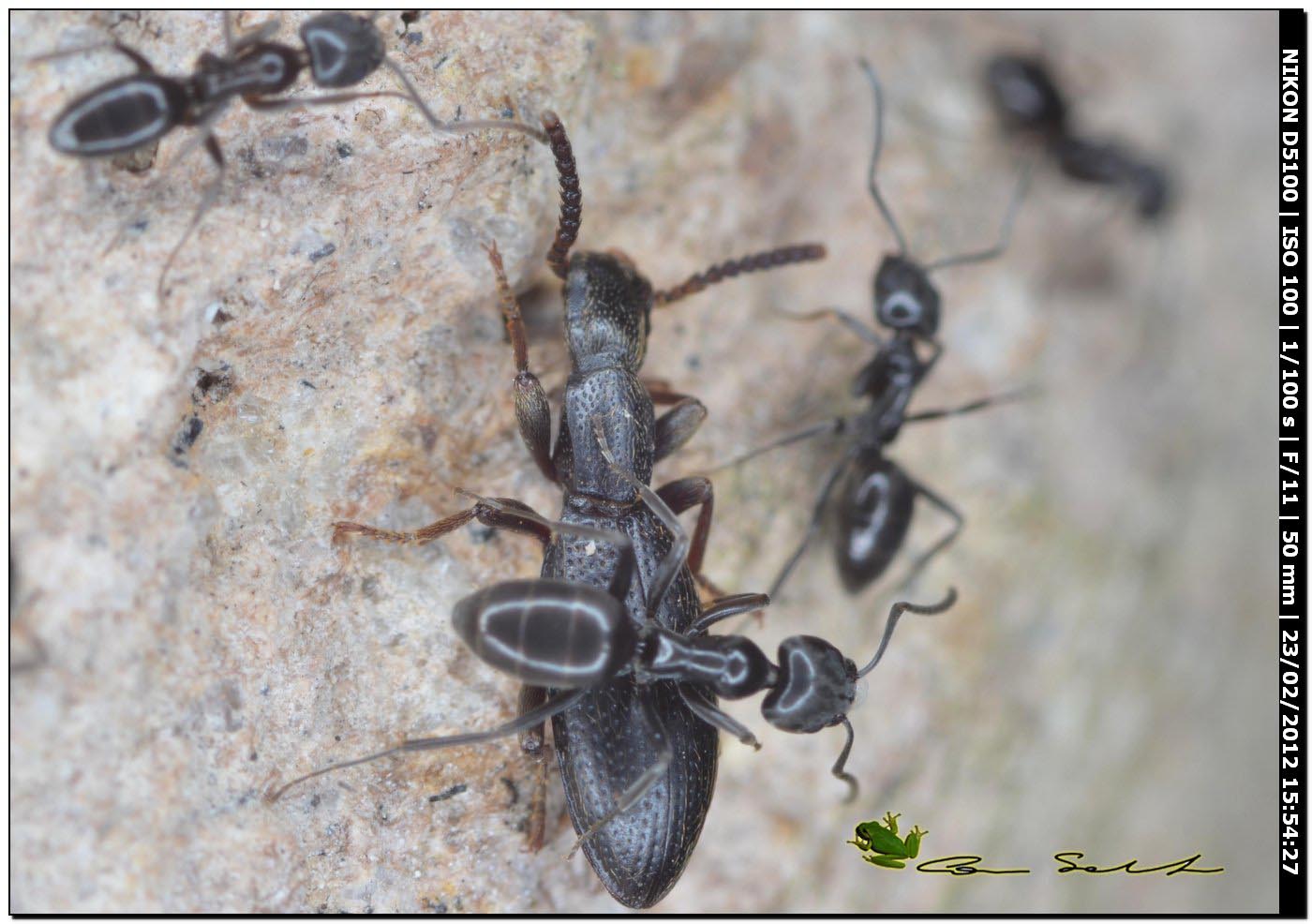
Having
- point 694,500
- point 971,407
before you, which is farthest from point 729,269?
point 971,407

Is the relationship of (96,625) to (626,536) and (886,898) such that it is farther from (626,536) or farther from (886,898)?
(886,898)

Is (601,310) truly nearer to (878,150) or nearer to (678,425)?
(678,425)

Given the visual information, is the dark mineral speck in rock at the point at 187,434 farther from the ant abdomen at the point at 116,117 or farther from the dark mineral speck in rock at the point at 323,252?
the ant abdomen at the point at 116,117

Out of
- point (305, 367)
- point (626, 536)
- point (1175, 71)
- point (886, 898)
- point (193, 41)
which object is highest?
point (1175, 71)

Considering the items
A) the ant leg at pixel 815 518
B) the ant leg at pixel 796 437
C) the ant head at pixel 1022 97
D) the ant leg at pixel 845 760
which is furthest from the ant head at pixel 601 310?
the ant head at pixel 1022 97

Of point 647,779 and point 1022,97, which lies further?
point 1022,97

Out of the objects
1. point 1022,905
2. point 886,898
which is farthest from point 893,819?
point 1022,905
